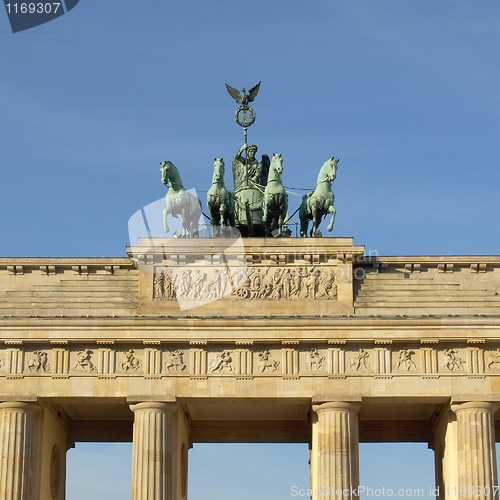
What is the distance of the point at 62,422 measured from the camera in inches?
1887

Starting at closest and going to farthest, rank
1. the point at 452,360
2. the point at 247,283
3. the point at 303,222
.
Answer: the point at 452,360 < the point at 247,283 < the point at 303,222

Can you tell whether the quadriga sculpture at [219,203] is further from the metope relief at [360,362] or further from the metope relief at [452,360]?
the metope relief at [452,360]

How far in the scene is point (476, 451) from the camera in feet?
143

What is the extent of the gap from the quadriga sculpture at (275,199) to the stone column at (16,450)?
32.1 ft

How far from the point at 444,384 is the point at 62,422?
12.7m

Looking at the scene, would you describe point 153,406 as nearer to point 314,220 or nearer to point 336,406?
point 336,406

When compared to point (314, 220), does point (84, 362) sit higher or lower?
lower

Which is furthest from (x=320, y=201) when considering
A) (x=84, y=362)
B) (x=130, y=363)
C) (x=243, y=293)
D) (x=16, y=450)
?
(x=16, y=450)

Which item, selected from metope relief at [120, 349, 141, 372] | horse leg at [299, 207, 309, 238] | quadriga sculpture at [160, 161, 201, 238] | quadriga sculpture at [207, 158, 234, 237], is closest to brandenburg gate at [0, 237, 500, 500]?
metope relief at [120, 349, 141, 372]

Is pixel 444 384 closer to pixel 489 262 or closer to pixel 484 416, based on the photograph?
pixel 484 416

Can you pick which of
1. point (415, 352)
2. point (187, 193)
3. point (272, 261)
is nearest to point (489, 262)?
point (415, 352)

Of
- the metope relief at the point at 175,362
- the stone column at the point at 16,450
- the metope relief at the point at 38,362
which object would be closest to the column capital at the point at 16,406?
the stone column at the point at 16,450

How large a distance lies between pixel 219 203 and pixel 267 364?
5908mm

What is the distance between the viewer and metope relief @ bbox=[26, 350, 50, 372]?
146ft
